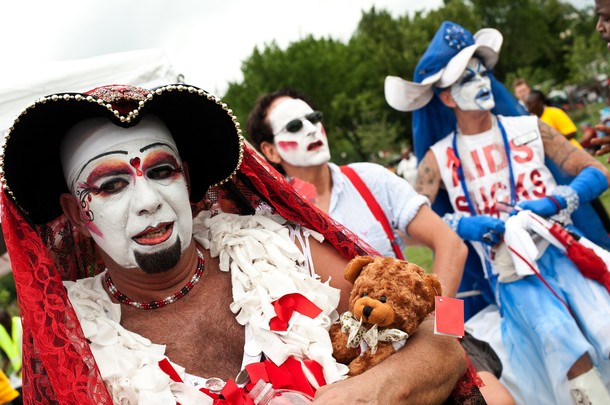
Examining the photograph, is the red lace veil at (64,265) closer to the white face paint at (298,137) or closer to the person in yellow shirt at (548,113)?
the white face paint at (298,137)

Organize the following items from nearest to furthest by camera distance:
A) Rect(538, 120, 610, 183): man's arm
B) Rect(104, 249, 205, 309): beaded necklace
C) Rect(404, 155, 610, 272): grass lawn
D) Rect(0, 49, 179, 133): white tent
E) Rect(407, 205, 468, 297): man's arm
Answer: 1. Rect(104, 249, 205, 309): beaded necklace
2. Rect(407, 205, 468, 297): man's arm
3. Rect(538, 120, 610, 183): man's arm
4. Rect(0, 49, 179, 133): white tent
5. Rect(404, 155, 610, 272): grass lawn

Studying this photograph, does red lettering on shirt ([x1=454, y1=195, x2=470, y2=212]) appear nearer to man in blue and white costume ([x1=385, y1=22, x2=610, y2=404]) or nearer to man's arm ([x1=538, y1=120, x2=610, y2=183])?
man in blue and white costume ([x1=385, y1=22, x2=610, y2=404])

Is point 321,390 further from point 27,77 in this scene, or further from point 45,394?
point 27,77

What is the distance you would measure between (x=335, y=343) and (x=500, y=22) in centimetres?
4662

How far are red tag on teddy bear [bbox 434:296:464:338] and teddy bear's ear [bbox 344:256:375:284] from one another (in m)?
0.29

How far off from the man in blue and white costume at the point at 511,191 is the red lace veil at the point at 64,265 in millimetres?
1511

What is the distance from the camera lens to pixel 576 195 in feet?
12.2

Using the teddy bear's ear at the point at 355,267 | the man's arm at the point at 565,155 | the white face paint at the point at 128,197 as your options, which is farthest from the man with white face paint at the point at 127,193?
the man's arm at the point at 565,155

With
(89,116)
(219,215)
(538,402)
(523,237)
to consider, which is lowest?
(538,402)

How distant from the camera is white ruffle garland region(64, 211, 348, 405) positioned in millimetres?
1884

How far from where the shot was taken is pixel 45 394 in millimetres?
1894

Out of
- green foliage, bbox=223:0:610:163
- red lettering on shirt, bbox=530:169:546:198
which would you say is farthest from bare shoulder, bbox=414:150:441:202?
green foliage, bbox=223:0:610:163

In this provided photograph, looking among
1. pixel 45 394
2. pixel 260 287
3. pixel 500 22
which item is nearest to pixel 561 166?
pixel 260 287

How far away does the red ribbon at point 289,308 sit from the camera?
202 cm
